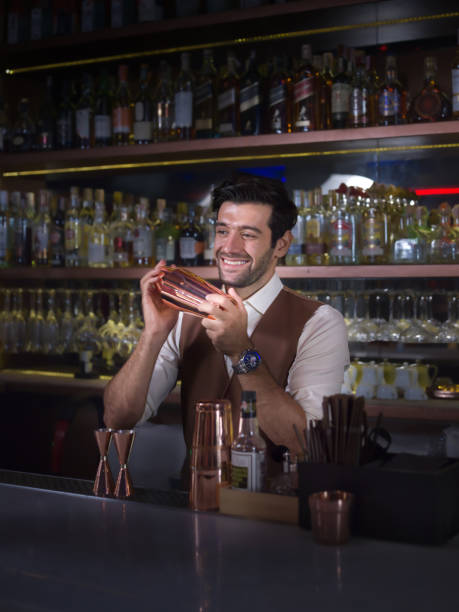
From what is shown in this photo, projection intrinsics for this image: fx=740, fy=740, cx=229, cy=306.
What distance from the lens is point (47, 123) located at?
3.25 m

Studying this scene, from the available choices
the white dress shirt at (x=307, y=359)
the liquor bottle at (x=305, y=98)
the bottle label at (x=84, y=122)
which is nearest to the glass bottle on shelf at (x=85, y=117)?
the bottle label at (x=84, y=122)

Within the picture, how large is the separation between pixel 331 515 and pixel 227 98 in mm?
2057

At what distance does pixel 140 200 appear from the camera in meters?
3.09

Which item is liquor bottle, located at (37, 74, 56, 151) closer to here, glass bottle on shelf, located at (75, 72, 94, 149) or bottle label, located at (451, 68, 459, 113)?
glass bottle on shelf, located at (75, 72, 94, 149)

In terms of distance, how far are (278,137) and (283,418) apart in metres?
1.28

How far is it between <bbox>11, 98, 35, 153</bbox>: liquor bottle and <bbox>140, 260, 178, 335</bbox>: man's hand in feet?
5.26

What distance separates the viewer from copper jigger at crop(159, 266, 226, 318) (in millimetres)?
1808

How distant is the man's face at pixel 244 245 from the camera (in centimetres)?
209

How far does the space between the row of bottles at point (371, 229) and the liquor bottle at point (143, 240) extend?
59 cm

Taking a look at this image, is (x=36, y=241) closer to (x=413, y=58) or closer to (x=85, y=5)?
(x=85, y=5)

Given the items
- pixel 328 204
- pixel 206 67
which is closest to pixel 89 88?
pixel 206 67

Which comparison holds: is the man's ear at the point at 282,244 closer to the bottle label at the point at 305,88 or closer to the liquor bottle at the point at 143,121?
the bottle label at the point at 305,88

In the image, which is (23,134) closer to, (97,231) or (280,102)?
(97,231)

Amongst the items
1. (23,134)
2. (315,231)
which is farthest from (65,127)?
(315,231)
